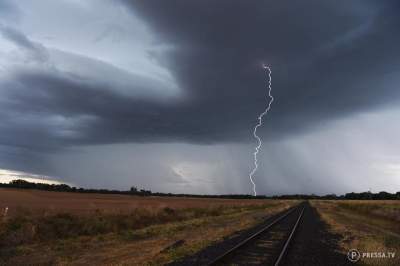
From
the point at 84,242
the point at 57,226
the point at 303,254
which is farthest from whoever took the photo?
the point at 57,226

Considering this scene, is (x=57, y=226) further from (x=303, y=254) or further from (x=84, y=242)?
(x=303, y=254)

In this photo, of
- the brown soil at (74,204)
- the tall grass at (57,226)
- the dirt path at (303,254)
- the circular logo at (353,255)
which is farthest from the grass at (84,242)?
the circular logo at (353,255)

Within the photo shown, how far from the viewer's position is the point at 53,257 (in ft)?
51.4

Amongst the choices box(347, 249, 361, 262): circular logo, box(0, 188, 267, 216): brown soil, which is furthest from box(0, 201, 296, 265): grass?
box(347, 249, 361, 262): circular logo

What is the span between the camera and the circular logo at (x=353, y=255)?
1549 cm

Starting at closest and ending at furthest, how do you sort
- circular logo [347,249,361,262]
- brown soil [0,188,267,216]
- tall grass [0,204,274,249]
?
circular logo [347,249,361,262]
tall grass [0,204,274,249]
brown soil [0,188,267,216]

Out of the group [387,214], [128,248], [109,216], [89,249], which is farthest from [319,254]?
[387,214]

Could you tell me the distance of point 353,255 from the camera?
54.0ft

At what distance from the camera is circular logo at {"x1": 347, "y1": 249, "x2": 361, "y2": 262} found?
15490 millimetres

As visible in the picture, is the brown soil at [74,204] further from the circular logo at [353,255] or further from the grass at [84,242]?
the circular logo at [353,255]

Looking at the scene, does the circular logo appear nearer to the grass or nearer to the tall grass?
the grass

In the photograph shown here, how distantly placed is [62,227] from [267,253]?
42.2 feet

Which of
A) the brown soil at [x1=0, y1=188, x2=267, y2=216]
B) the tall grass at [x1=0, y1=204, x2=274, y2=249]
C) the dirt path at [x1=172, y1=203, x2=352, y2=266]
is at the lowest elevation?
the dirt path at [x1=172, y1=203, x2=352, y2=266]

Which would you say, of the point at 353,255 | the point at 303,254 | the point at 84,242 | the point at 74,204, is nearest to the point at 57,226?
the point at 84,242
